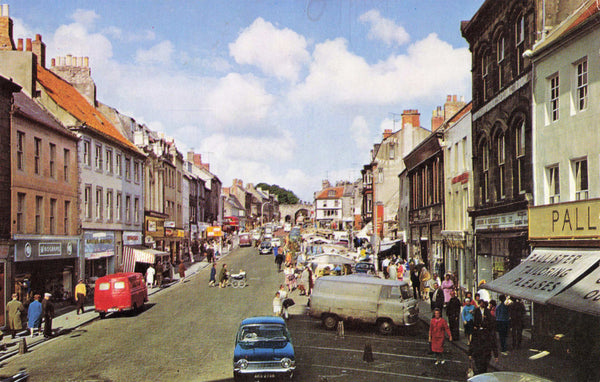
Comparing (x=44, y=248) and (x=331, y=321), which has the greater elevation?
(x=44, y=248)

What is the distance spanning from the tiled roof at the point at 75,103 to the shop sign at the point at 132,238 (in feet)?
21.2

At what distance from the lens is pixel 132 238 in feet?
→ 149

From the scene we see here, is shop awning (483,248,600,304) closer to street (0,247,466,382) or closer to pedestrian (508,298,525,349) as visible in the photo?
pedestrian (508,298,525,349)

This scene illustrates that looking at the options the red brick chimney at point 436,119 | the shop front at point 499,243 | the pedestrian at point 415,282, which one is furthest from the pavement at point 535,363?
the red brick chimney at point 436,119

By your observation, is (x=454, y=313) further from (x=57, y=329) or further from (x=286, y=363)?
(x=57, y=329)

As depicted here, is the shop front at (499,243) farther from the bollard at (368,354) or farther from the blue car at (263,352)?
the blue car at (263,352)

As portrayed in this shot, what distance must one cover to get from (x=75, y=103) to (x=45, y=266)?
48.6 ft

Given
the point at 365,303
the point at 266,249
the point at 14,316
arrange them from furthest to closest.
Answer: the point at 266,249 < the point at 365,303 < the point at 14,316

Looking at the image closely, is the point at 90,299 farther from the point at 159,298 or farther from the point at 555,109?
the point at 555,109

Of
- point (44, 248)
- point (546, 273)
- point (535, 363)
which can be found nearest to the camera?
point (535, 363)

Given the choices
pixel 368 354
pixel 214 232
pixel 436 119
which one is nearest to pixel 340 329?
pixel 368 354

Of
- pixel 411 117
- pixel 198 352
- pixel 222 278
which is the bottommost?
pixel 198 352

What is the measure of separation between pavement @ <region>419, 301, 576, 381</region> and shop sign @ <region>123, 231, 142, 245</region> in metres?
29.7

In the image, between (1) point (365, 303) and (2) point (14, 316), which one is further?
(1) point (365, 303)
